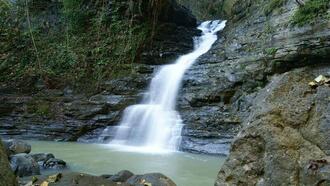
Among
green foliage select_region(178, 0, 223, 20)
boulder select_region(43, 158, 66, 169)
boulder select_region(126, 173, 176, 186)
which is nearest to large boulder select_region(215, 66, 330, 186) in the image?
boulder select_region(126, 173, 176, 186)

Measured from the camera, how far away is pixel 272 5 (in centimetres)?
952

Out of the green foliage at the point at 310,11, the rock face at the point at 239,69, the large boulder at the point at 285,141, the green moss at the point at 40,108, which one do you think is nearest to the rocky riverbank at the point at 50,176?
the large boulder at the point at 285,141

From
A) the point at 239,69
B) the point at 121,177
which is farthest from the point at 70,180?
the point at 239,69

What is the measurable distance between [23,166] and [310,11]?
5.07 metres

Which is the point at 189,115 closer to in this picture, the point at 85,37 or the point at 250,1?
the point at 250,1

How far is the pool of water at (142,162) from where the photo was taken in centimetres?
571

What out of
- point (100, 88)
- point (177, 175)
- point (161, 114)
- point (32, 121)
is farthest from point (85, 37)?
point (177, 175)

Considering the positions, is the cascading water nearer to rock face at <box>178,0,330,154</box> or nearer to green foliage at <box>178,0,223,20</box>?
rock face at <box>178,0,330,154</box>

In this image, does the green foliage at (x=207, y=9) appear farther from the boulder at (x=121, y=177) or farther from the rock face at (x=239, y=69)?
the boulder at (x=121, y=177)

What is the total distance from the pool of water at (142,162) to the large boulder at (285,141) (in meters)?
2.06

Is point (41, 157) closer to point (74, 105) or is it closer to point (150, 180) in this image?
point (150, 180)

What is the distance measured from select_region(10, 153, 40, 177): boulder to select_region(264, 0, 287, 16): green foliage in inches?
253

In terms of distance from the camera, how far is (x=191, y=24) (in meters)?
14.6

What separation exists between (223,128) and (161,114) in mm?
1741
